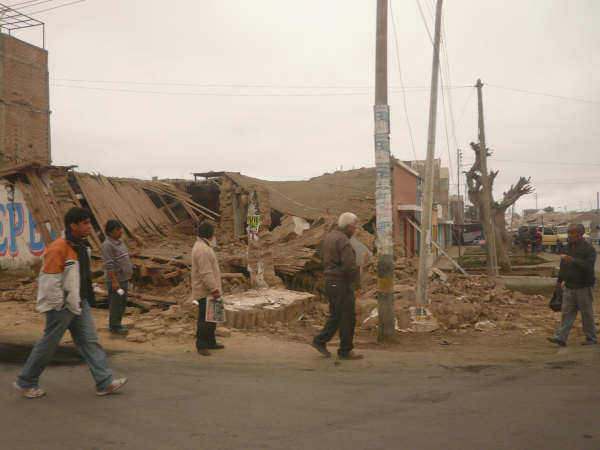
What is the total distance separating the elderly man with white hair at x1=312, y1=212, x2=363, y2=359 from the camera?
595cm

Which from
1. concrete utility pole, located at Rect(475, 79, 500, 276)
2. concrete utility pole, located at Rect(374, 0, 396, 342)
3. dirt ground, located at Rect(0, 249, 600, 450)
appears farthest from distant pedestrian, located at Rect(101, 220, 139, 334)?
concrete utility pole, located at Rect(475, 79, 500, 276)

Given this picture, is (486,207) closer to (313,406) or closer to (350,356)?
(350,356)

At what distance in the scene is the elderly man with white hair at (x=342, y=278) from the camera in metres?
5.95

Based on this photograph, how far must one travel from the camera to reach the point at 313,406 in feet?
14.0

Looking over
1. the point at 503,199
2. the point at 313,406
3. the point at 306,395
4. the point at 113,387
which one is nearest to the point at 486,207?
the point at 503,199

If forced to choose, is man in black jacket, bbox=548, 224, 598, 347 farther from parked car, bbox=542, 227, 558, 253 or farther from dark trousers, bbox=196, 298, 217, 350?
parked car, bbox=542, 227, 558, 253

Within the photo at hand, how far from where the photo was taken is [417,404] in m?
4.30

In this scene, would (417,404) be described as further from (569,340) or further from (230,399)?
(569,340)

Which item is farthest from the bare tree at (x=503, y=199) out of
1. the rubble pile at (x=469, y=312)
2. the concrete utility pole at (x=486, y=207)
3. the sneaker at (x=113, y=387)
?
the sneaker at (x=113, y=387)

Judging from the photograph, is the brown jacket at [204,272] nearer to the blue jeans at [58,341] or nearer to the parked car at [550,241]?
the blue jeans at [58,341]

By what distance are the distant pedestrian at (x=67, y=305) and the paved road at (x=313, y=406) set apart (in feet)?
0.66

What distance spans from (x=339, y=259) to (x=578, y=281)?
349cm

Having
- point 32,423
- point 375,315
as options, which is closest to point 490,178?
point 375,315

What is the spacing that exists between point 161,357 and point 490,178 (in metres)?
19.7
